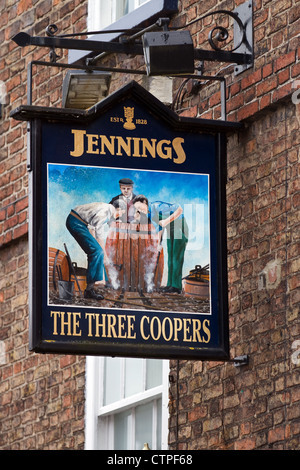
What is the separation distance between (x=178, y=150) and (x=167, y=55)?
1.88 feet

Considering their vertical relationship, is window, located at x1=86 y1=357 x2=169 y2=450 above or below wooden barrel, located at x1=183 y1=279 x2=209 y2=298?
below

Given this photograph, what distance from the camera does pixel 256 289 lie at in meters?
7.74

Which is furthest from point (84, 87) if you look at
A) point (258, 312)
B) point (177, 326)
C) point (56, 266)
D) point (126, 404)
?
point (126, 404)

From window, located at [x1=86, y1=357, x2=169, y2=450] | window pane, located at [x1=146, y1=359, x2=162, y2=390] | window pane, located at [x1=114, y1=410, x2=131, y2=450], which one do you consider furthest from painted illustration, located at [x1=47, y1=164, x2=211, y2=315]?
window pane, located at [x1=114, y1=410, x2=131, y2=450]

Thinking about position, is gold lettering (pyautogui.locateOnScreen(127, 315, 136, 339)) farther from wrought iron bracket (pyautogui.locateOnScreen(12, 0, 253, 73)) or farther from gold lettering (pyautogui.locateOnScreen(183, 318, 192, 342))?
wrought iron bracket (pyautogui.locateOnScreen(12, 0, 253, 73))

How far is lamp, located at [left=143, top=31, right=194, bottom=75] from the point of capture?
768 centimetres

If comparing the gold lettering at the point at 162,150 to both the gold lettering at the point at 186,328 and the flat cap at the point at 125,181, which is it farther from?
the gold lettering at the point at 186,328

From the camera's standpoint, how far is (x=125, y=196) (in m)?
7.43

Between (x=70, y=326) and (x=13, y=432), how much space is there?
3.30 metres

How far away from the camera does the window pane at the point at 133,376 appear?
884cm

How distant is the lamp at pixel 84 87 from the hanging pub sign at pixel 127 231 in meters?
0.85

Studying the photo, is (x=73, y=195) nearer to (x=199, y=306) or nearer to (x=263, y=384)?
(x=199, y=306)

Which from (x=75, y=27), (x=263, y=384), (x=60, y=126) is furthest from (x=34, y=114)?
(x=75, y=27)

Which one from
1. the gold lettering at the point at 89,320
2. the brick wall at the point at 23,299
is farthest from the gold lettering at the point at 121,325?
the brick wall at the point at 23,299
